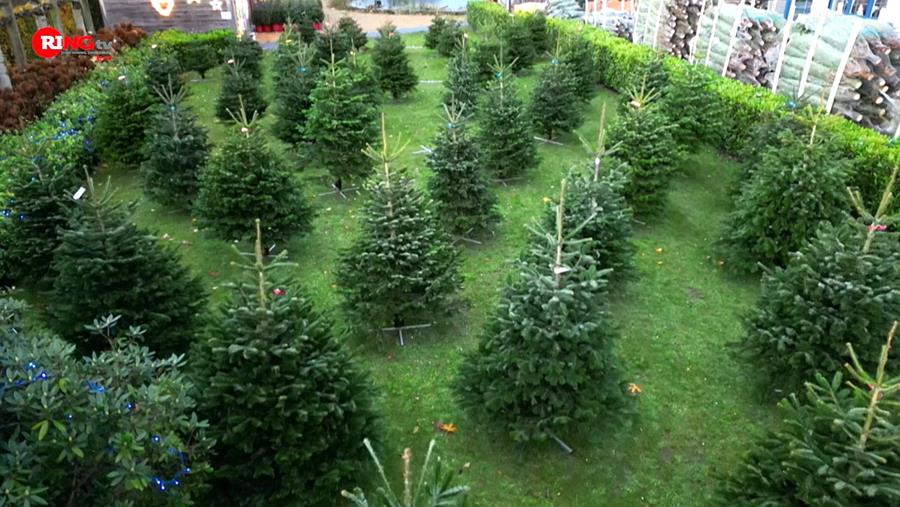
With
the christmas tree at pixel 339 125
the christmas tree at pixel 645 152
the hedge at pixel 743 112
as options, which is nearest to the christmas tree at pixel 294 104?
the christmas tree at pixel 339 125

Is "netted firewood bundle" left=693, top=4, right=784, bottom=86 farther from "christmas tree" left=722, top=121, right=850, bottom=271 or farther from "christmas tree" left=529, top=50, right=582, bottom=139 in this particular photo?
"christmas tree" left=722, top=121, right=850, bottom=271

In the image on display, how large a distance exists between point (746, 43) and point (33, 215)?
1500 cm

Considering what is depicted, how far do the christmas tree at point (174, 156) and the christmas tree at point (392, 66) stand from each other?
7.91 metres

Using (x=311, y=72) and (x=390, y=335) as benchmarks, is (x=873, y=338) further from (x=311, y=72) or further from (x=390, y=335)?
(x=311, y=72)

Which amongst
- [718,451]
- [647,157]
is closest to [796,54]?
[647,157]

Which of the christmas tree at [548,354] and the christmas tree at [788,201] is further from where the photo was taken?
the christmas tree at [788,201]

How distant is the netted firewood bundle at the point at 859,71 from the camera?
1123 centimetres

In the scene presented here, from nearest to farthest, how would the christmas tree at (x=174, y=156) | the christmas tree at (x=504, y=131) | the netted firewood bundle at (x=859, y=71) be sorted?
the christmas tree at (x=174, y=156) → the christmas tree at (x=504, y=131) → the netted firewood bundle at (x=859, y=71)

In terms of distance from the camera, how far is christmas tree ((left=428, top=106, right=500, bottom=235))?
9.04 meters

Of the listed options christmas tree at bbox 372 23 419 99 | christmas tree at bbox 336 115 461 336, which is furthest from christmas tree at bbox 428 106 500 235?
christmas tree at bbox 372 23 419 99

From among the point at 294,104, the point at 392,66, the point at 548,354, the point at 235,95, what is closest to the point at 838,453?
the point at 548,354

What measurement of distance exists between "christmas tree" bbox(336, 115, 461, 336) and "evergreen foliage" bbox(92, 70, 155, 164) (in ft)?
22.6

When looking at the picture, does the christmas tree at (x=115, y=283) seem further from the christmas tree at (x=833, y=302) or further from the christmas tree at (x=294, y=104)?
the christmas tree at (x=294, y=104)

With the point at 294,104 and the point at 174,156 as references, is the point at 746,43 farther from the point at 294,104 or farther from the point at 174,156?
the point at 174,156
